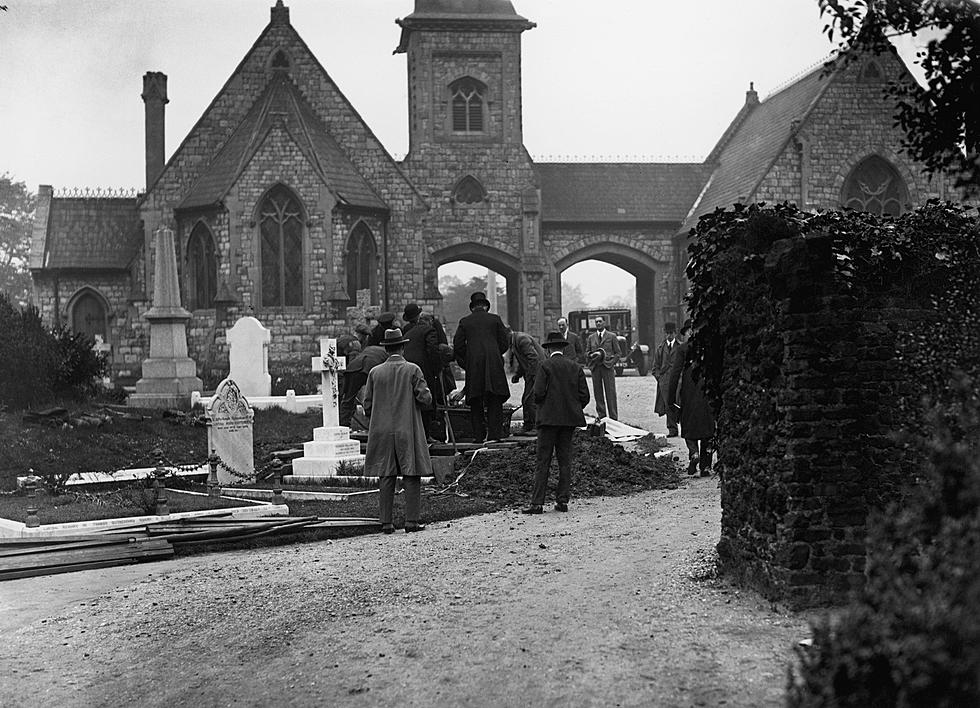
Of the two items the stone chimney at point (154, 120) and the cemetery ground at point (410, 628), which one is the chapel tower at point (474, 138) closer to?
the stone chimney at point (154, 120)

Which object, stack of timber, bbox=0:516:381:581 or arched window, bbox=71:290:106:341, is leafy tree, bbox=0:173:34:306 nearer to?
arched window, bbox=71:290:106:341

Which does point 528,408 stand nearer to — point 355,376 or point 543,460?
point 355,376

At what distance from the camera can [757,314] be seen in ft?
26.1

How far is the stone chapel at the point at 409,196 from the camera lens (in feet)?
113

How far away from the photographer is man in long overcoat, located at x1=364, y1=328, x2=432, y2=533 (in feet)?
36.8

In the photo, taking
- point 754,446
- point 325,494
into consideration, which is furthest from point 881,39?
point 325,494

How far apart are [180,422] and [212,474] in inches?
Answer: 217

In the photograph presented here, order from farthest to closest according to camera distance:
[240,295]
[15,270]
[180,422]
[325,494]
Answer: [15,270], [240,295], [180,422], [325,494]

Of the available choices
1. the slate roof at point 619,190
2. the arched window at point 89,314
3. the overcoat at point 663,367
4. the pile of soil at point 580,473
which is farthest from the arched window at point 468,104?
the pile of soil at point 580,473

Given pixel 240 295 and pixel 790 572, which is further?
pixel 240 295

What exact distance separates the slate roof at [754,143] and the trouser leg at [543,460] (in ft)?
85.8

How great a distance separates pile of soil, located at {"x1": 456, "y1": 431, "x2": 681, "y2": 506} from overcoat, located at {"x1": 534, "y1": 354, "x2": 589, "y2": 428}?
1.40m

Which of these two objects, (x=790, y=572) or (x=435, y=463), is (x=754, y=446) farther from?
(x=435, y=463)

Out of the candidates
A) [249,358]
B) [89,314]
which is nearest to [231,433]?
[249,358]
